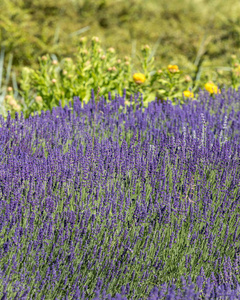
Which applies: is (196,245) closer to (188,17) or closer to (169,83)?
(169,83)

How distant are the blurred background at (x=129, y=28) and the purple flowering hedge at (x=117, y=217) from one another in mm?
4083

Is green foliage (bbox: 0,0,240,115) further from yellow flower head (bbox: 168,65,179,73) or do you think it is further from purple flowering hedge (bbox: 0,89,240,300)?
purple flowering hedge (bbox: 0,89,240,300)

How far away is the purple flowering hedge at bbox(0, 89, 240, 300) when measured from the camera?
2475 mm

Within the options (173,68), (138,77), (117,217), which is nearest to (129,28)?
(173,68)

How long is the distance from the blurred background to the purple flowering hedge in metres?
4.08

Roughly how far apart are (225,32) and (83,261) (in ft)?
23.1

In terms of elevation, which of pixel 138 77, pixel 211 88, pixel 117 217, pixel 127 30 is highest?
pixel 127 30

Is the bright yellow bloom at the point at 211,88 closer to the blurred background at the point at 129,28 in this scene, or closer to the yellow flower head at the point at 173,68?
the yellow flower head at the point at 173,68

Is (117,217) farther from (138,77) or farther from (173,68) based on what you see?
(173,68)

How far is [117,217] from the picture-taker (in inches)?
109

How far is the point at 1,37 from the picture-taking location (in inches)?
289

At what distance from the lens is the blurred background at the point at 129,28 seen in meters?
7.46

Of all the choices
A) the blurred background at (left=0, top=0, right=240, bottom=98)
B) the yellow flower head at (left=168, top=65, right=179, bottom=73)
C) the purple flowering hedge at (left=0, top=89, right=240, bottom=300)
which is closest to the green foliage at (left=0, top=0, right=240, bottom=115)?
the blurred background at (left=0, top=0, right=240, bottom=98)

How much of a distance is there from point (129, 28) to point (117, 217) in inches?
252
